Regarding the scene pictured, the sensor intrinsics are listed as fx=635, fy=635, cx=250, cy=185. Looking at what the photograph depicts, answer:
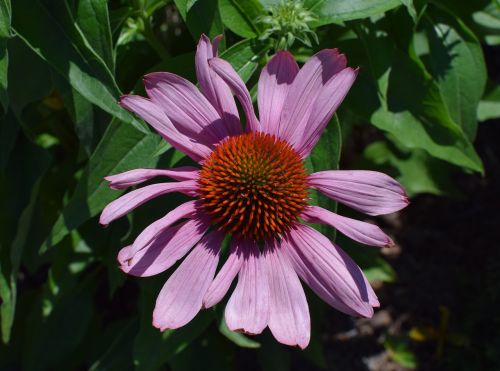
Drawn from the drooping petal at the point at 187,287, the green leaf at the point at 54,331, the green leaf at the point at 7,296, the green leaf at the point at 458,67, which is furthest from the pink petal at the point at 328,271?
the green leaf at the point at 54,331

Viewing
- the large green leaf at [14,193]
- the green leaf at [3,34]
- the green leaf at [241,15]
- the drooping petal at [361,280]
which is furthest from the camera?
the large green leaf at [14,193]

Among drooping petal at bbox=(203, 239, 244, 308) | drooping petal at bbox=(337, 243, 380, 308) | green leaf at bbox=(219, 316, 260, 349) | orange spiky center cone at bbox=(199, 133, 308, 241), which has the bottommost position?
green leaf at bbox=(219, 316, 260, 349)

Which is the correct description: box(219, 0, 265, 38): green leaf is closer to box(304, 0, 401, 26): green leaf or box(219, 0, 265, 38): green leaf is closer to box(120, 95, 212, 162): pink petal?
box(304, 0, 401, 26): green leaf

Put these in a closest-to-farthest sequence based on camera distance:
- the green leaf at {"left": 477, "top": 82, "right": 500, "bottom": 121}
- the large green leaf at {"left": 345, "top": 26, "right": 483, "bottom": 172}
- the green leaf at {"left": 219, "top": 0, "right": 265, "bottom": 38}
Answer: the green leaf at {"left": 219, "top": 0, "right": 265, "bottom": 38} → the large green leaf at {"left": 345, "top": 26, "right": 483, "bottom": 172} → the green leaf at {"left": 477, "top": 82, "right": 500, "bottom": 121}

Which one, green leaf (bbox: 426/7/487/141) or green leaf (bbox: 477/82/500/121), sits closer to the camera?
green leaf (bbox: 426/7/487/141)

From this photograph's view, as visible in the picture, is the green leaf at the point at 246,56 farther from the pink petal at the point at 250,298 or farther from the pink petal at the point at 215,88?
the pink petal at the point at 250,298

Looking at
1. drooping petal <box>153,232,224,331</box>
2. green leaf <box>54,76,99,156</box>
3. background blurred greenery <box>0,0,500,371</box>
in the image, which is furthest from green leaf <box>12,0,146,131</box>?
drooping petal <box>153,232,224,331</box>

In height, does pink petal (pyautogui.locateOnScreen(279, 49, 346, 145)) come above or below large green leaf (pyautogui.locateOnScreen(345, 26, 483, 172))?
above

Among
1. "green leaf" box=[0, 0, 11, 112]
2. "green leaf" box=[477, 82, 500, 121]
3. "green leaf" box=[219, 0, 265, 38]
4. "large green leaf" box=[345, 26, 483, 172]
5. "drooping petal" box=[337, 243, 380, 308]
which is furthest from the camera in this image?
"green leaf" box=[477, 82, 500, 121]
